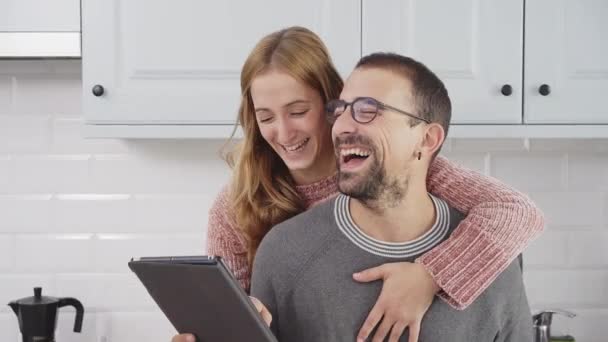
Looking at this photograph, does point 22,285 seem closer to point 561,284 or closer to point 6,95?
point 6,95

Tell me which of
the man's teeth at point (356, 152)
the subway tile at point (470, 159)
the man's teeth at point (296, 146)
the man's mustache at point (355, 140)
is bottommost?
the subway tile at point (470, 159)

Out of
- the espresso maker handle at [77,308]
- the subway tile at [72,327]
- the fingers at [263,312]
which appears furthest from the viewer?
the subway tile at [72,327]

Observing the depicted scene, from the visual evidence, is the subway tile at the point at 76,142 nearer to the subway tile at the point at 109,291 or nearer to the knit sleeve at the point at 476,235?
the subway tile at the point at 109,291

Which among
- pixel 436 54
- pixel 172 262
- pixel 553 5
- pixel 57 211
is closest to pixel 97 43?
pixel 57 211

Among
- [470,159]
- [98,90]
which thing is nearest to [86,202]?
[98,90]

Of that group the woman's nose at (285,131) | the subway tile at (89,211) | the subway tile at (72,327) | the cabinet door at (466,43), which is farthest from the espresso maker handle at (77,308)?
the cabinet door at (466,43)

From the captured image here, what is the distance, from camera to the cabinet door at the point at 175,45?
6.04 feet

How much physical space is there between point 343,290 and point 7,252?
4.18 feet

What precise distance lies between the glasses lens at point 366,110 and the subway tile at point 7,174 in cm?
132

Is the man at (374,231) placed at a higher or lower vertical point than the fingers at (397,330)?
higher

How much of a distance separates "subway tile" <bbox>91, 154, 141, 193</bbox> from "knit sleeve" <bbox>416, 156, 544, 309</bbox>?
104cm

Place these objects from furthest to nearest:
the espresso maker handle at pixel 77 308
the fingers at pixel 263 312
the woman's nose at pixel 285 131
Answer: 1. the espresso maker handle at pixel 77 308
2. the woman's nose at pixel 285 131
3. the fingers at pixel 263 312

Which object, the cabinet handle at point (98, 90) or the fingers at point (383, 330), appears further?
the cabinet handle at point (98, 90)

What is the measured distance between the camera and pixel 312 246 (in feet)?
4.44
